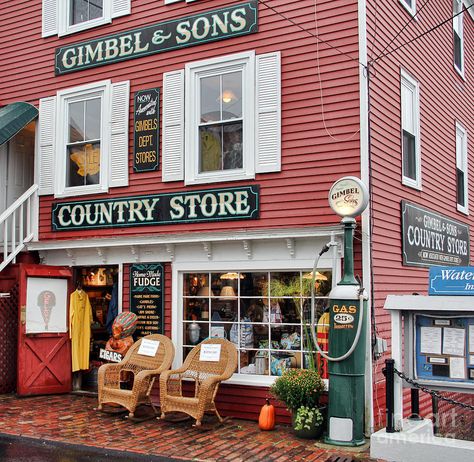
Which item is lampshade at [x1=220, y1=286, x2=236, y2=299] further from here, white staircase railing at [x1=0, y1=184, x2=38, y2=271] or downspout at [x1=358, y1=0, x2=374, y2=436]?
white staircase railing at [x1=0, y1=184, x2=38, y2=271]

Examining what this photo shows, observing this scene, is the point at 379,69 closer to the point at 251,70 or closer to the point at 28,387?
the point at 251,70

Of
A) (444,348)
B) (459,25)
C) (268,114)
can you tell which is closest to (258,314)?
(268,114)

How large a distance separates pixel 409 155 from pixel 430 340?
519 centimetres

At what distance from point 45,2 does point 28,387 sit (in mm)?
7058

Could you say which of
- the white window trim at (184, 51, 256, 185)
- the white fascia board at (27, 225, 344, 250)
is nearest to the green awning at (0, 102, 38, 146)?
the white fascia board at (27, 225, 344, 250)

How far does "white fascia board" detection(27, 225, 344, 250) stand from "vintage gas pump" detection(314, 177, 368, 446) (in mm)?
752

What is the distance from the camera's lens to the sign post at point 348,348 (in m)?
7.90

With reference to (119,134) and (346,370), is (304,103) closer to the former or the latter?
(119,134)

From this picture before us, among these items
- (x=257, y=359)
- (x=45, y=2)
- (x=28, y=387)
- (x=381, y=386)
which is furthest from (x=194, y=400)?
(x=45, y=2)

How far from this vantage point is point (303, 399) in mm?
8328

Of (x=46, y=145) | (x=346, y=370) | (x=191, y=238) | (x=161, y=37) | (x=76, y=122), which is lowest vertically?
(x=346, y=370)

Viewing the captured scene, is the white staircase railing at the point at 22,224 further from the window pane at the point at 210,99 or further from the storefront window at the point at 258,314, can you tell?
the window pane at the point at 210,99

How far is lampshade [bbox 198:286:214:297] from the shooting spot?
1023 cm

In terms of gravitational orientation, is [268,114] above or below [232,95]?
below
